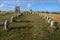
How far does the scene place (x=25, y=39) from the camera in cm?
1802

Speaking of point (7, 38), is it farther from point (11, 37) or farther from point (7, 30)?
point (7, 30)

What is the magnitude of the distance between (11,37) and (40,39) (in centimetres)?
321

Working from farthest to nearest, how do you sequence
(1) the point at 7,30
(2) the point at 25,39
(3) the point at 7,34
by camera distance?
(1) the point at 7,30, (3) the point at 7,34, (2) the point at 25,39

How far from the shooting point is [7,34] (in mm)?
20297

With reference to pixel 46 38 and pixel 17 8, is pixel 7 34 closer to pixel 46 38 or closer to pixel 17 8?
pixel 46 38

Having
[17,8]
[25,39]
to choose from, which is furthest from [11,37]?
[17,8]

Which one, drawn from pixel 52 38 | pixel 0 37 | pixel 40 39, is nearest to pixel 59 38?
pixel 52 38

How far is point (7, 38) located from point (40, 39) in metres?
3.52

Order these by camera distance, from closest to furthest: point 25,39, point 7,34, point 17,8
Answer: point 25,39 < point 7,34 < point 17,8

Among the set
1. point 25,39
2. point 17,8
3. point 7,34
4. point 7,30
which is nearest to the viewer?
point 25,39

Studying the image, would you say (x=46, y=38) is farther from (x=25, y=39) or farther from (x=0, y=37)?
(x=0, y=37)

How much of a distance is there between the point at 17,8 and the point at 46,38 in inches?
3674

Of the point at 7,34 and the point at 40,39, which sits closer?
the point at 40,39

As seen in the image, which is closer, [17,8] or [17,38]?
[17,38]
